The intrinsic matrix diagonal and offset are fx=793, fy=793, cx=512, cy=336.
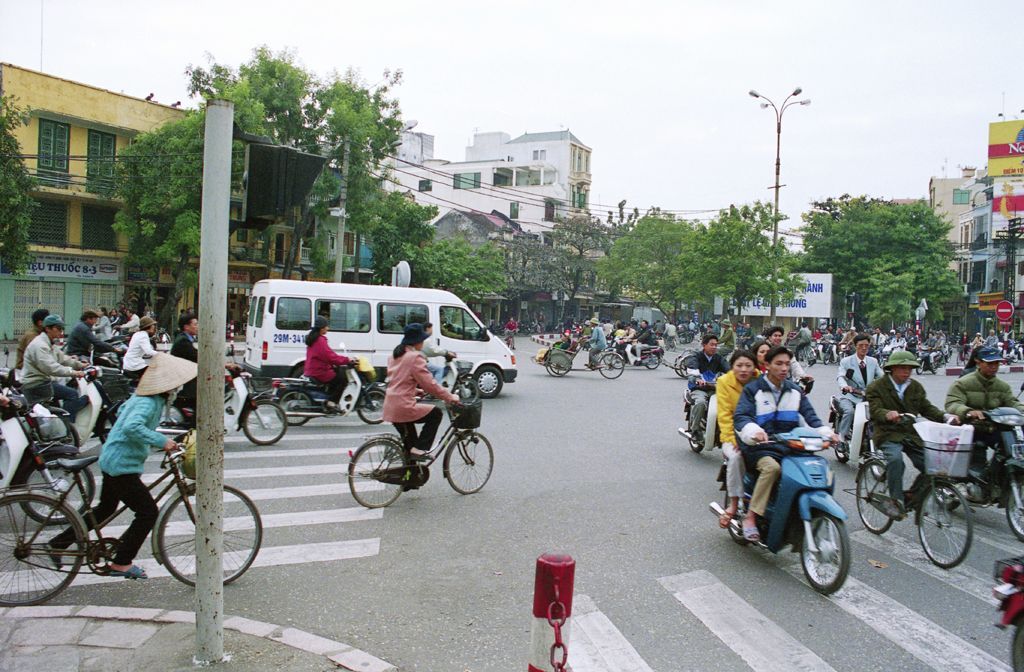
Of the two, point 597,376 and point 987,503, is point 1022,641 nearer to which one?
point 987,503

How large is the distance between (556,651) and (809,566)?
2.98 metres

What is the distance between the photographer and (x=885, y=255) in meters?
49.6

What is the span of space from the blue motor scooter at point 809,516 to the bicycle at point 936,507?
0.96 meters

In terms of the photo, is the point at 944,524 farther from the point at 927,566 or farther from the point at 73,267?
the point at 73,267

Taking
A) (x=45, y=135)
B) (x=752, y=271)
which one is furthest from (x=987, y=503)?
(x=752, y=271)

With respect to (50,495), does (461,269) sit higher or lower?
higher

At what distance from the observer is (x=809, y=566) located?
527 centimetres

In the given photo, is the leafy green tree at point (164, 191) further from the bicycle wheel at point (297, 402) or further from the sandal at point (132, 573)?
the sandal at point (132, 573)

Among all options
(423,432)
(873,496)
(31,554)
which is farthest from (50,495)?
(873,496)

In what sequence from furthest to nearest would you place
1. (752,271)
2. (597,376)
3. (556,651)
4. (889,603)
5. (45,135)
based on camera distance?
(752,271)
(45,135)
(597,376)
(889,603)
(556,651)

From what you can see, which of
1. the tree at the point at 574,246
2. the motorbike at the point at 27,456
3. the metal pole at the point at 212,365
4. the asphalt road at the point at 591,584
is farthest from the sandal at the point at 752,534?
the tree at the point at 574,246

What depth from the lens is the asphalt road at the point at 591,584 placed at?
4316 mm

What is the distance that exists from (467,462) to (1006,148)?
49254mm

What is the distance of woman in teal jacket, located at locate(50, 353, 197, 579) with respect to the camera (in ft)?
15.9
